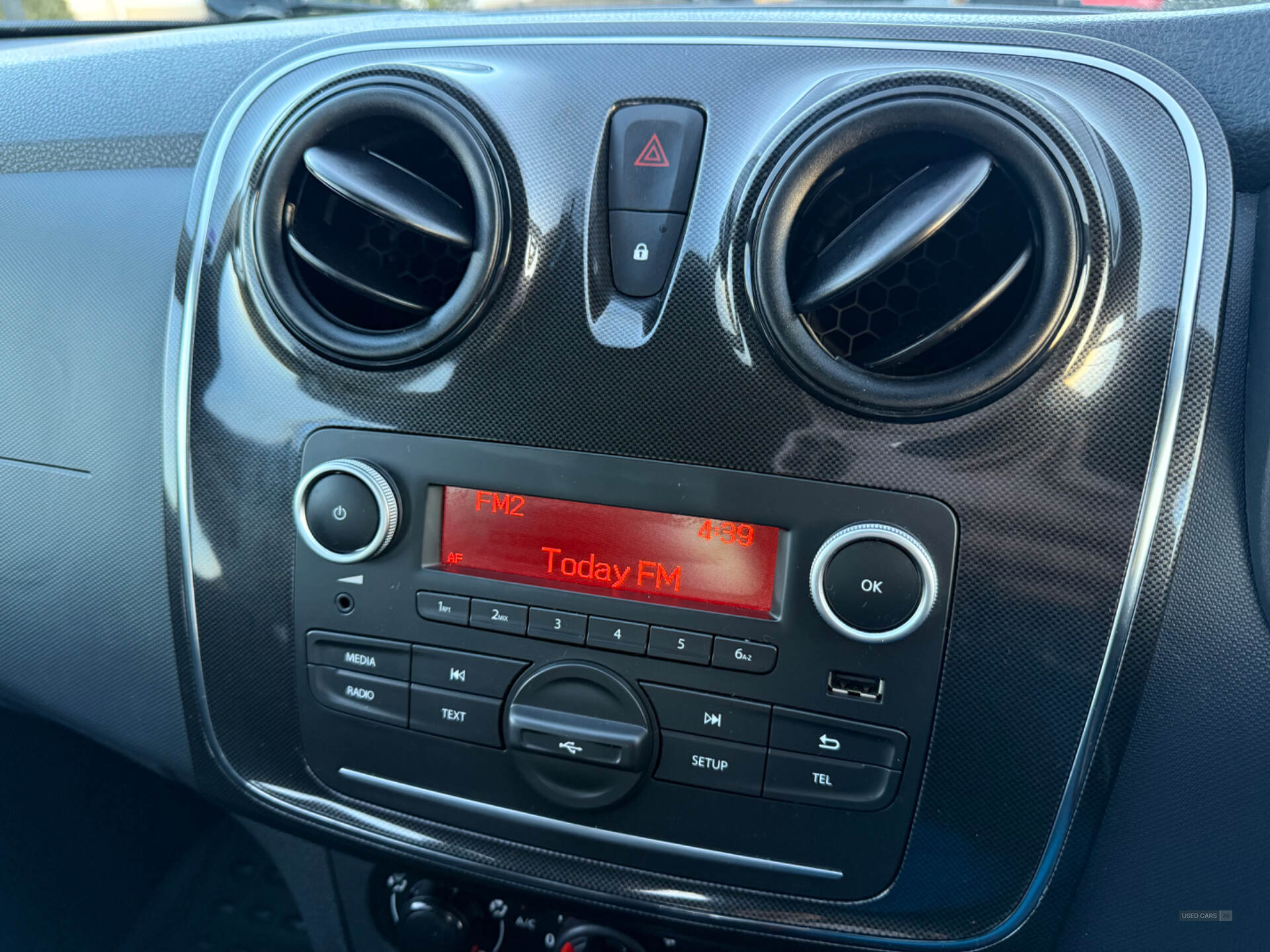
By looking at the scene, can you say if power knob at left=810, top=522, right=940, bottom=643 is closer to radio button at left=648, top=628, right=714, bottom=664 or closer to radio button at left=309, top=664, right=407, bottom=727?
radio button at left=648, top=628, right=714, bottom=664

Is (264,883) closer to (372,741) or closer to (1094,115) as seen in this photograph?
(372,741)

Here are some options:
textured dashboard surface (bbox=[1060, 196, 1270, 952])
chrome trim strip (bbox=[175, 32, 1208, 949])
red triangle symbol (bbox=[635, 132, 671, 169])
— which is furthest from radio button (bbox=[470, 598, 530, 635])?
textured dashboard surface (bbox=[1060, 196, 1270, 952])

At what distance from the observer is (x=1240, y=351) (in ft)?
2.73

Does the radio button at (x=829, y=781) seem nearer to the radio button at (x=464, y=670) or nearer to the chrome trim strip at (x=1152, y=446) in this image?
the chrome trim strip at (x=1152, y=446)

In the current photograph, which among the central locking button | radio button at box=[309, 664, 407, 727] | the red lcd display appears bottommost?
radio button at box=[309, 664, 407, 727]

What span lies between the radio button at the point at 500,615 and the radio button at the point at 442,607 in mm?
12

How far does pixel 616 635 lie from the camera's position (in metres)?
0.93

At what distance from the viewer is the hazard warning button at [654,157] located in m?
0.88

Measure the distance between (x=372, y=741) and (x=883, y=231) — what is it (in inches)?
30.8

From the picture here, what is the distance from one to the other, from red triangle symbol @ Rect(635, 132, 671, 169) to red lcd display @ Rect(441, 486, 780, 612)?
34 cm

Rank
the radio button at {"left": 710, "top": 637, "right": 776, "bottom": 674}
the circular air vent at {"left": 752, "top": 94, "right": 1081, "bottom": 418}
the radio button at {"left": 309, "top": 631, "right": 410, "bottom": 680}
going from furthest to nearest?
the radio button at {"left": 309, "top": 631, "right": 410, "bottom": 680} < the radio button at {"left": 710, "top": 637, "right": 776, "bottom": 674} < the circular air vent at {"left": 752, "top": 94, "right": 1081, "bottom": 418}

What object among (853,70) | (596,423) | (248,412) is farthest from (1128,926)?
(248,412)

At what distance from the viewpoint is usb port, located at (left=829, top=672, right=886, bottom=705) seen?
890 millimetres

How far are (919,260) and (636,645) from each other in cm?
47
